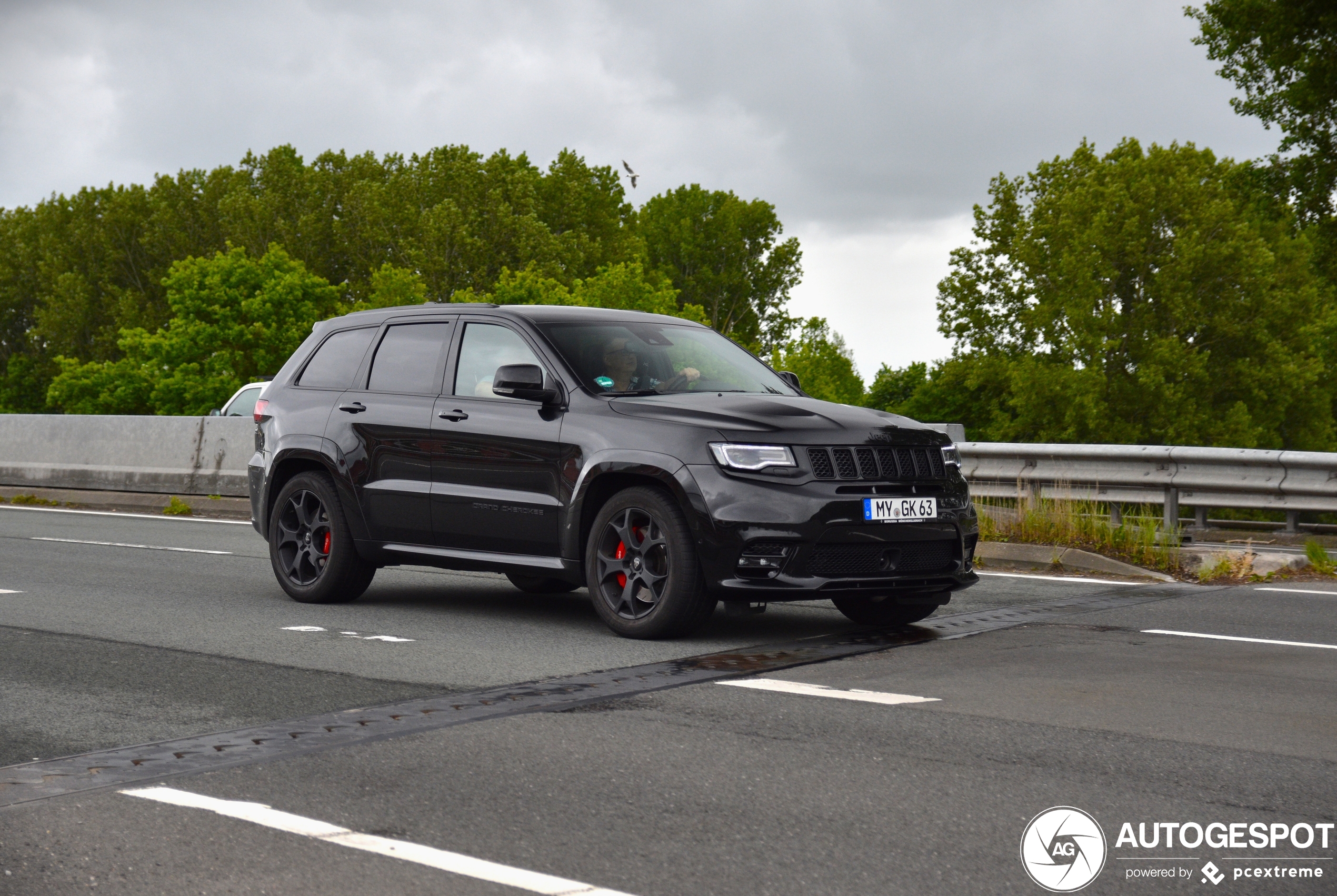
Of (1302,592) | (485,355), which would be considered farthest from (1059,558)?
(485,355)

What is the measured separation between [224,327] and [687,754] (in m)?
65.1

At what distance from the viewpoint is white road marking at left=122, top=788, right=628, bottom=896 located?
3898mm

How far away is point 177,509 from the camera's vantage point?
19.0 metres

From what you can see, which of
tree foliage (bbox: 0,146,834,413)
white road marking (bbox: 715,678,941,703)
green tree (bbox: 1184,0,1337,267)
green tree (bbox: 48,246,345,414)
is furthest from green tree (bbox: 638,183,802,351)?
white road marking (bbox: 715,678,941,703)

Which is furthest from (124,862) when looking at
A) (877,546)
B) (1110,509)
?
(1110,509)

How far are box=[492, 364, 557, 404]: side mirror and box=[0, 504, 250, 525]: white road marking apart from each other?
385 inches

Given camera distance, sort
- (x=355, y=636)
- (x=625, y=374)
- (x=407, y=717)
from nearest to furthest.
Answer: (x=407, y=717) → (x=355, y=636) → (x=625, y=374)

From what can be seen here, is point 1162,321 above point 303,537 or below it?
above

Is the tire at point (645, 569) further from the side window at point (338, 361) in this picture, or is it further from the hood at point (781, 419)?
the side window at point (338, 361)

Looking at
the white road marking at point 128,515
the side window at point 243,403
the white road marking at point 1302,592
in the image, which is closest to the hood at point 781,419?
the white road marking at point 1302,592

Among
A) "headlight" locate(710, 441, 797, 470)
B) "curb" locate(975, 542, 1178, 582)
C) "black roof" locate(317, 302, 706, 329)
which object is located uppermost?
"black roof" locate(317, 302, 706, 329)

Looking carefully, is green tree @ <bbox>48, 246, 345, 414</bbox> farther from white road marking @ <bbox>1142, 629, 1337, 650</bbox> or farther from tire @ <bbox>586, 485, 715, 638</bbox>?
white road marking @ <bbox>1142, 629, 1337, 650</bbox>

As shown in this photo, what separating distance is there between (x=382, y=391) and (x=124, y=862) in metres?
5.60

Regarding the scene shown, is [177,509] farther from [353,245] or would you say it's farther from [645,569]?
[353,245]
